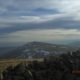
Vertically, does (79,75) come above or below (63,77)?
above

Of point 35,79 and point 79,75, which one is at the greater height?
point 79,75

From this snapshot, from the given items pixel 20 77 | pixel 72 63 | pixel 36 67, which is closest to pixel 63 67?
pixel 72 63

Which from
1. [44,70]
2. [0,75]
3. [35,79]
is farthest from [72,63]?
[0,75]

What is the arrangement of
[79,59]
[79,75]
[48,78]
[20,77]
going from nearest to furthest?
[79,75], [20,77], [48,78], [79,59]

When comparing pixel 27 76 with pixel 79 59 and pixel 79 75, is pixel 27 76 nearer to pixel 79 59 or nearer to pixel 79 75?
pixel 79 59

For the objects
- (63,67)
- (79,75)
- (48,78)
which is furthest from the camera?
(63,67)

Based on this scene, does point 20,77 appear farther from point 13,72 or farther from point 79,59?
point 79,59

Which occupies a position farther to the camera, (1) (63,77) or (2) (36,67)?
(2) (36,67)

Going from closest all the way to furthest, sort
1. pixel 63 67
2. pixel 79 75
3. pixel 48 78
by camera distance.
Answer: pixel 79 75
pixel 48 78
pixel 63 67

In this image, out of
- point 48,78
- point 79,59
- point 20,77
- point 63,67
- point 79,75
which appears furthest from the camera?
point 79,59
